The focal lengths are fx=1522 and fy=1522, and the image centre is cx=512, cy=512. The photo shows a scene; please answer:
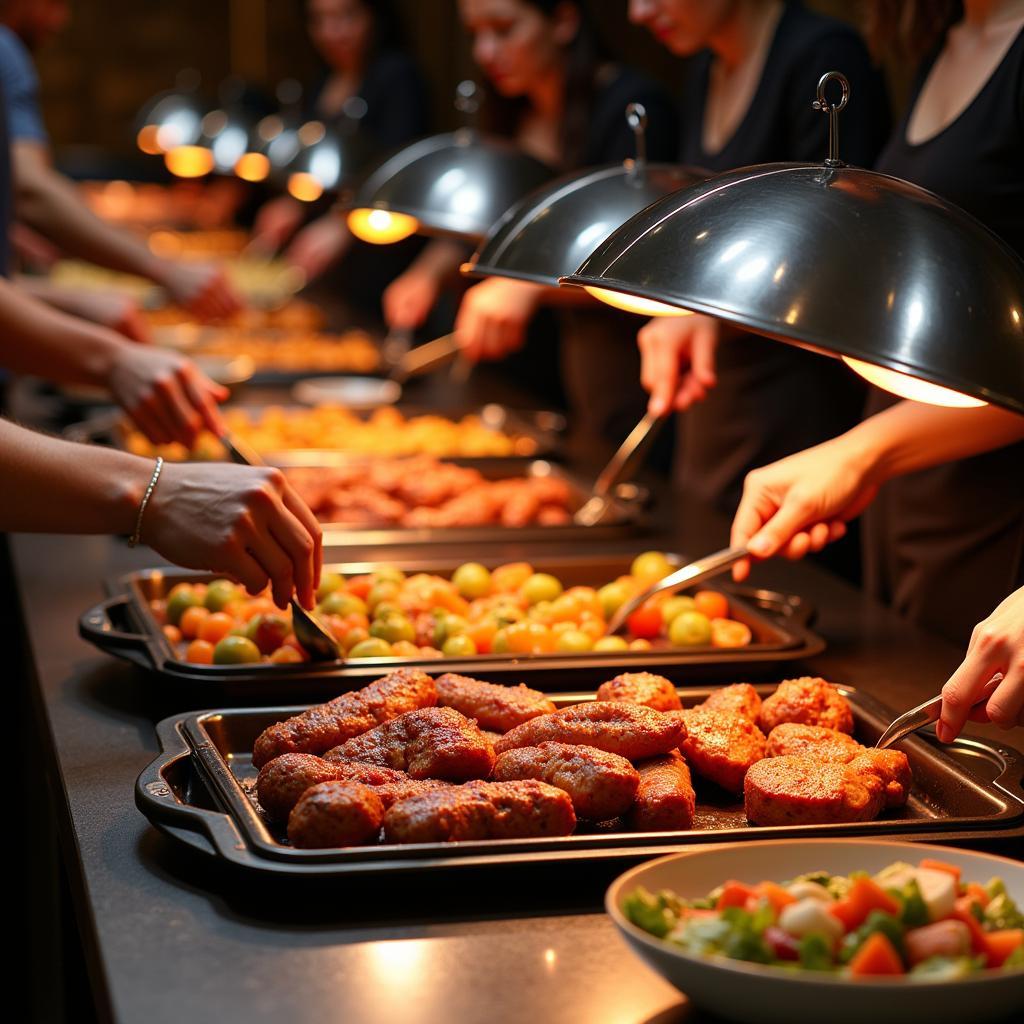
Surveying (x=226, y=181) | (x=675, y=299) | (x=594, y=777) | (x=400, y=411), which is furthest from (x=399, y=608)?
(x=226, y=181)

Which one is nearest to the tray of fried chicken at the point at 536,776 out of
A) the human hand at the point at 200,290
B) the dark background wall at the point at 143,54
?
the human hand at the point at 200,290

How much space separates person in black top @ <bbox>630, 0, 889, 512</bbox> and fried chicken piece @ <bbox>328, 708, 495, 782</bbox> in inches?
50.6

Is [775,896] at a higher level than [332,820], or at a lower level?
higher

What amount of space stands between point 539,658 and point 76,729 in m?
0.57

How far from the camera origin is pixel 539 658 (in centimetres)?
194

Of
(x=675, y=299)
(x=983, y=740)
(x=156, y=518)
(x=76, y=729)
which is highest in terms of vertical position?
(x=675, y=299)

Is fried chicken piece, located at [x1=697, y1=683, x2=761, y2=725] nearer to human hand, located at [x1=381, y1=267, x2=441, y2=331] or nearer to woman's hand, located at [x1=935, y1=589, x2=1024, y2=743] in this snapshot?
woman's hand, located at [x1=935, y1=589, x2=1024, y2=743]

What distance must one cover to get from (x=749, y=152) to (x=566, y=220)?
1.42 m

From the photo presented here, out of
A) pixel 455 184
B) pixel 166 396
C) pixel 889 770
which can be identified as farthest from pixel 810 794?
pixel 166 396

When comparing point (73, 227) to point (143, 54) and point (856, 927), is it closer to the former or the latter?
point (856, 927)

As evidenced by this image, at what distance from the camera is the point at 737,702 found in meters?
1.75

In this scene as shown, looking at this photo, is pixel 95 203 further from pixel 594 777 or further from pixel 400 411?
pixel 594 777

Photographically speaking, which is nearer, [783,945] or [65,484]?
[783,945]

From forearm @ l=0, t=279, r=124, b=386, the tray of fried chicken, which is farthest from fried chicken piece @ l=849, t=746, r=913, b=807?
forearm @ l=0, t=279, r=124, b=386
